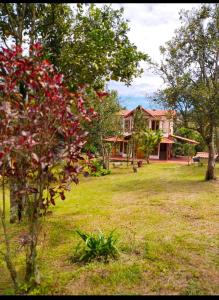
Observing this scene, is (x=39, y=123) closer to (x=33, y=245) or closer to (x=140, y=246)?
(x=33, y=245)

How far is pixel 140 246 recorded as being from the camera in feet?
26.0

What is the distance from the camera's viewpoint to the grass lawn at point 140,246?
5.94 meters

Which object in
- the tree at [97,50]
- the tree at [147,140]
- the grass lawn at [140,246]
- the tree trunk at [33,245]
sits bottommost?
the grass lawn at [140,246]

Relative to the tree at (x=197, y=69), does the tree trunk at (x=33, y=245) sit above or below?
below

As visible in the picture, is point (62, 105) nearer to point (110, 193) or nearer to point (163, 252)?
point (163, 252)

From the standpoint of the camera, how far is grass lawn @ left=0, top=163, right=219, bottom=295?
234 inches

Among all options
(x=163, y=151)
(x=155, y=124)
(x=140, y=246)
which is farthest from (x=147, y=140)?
(x=140, y=246)

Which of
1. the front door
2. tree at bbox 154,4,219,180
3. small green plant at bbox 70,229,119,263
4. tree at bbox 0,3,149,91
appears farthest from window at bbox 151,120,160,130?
small green plant at bbox 70,229,119,263

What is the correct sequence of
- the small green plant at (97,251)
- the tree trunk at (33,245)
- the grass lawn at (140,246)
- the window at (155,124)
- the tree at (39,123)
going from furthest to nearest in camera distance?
1. the window at (155,124)
2. the small green plant at (97,251)
3. the grass lawn at (140,246)
4. the tree trunk at (33,245)
5. the tree at (39,123)

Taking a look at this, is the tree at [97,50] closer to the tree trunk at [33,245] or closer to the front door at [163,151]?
the tree trunk at [33,245]

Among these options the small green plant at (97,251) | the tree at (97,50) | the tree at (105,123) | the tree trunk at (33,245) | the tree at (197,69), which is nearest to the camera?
the tree trunk at (33,245)

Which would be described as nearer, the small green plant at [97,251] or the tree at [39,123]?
the tree at [39,123]

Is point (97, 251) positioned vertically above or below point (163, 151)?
below

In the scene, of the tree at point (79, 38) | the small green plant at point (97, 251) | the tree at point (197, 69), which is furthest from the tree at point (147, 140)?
the small green plant at point (97, 251)
